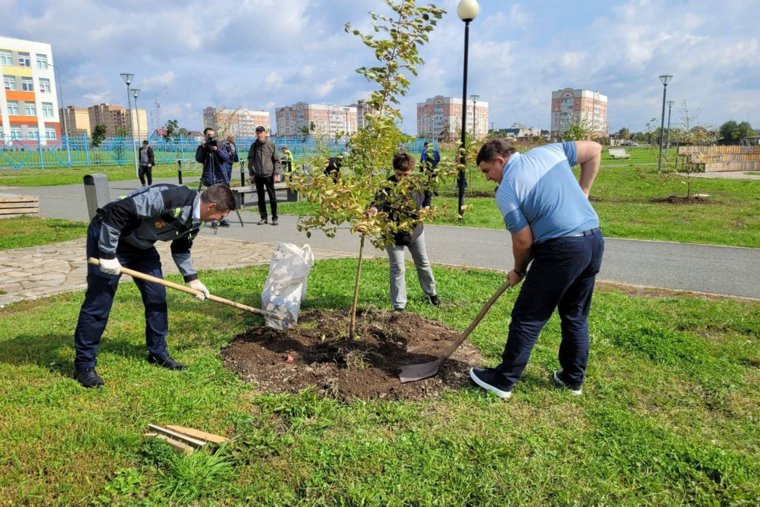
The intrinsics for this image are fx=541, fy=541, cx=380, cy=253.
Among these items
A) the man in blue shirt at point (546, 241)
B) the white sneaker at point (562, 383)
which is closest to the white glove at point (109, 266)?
the man in blue shirt at point (546, 241)

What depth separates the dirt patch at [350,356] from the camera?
372 cm

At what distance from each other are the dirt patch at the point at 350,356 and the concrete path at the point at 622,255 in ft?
10.00

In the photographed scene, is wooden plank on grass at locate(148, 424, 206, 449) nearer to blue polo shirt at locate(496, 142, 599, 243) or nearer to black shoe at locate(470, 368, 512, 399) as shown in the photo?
black shoe at locate(470, 368, 512, 399)

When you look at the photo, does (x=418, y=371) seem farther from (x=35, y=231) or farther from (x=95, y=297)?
(x=35, y=231)

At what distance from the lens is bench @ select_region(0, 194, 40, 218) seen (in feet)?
37.9

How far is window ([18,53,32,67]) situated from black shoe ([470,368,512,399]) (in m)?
79.5

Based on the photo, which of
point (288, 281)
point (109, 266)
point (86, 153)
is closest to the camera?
point (109, 266)

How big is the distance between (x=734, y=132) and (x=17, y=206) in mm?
73043

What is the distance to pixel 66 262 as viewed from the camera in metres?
7.49

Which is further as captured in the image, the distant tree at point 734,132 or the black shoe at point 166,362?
the distant tree at point 734,132

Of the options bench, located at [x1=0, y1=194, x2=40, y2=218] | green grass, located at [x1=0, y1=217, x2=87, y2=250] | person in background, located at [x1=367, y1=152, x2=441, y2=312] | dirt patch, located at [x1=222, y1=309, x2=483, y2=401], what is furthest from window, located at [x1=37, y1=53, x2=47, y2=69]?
dirt patch, located at [x1=222, y1=309, x2=483, y2=401]

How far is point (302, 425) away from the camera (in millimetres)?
3213

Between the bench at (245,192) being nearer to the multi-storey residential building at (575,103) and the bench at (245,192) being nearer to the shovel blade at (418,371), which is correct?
the shovel blade at (418,371)

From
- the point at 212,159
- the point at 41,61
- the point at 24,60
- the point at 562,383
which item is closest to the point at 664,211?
the point at 212,159
